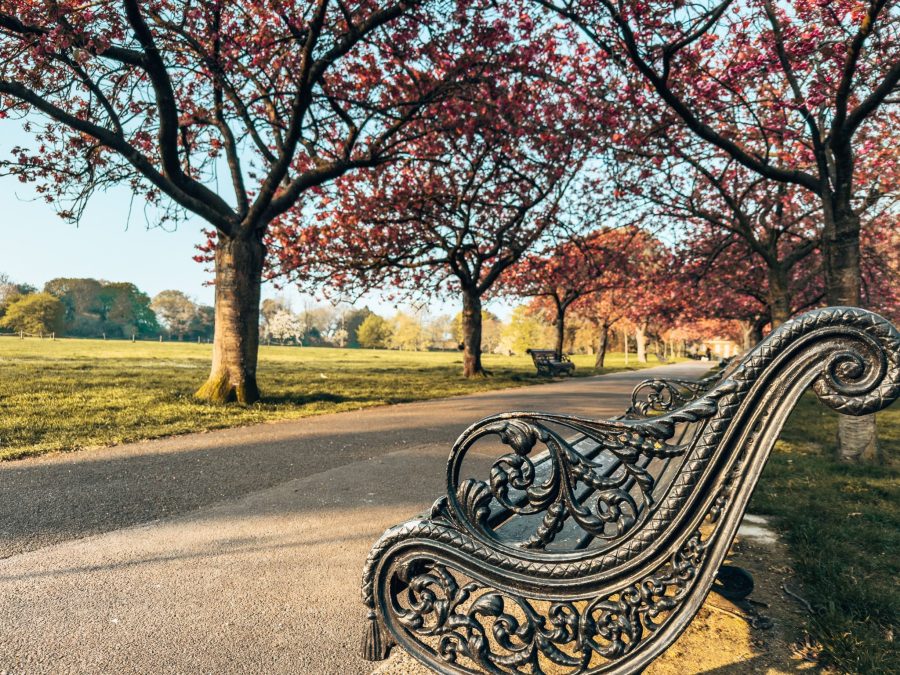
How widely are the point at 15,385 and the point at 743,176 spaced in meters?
17.4

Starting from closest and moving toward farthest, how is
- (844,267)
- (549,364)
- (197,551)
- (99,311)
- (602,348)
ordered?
(197,551) → (844,267) → (549,364) → (602,348) → (99,311)

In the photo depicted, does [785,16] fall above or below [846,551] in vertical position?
above

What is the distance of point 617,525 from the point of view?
1358 millimetres

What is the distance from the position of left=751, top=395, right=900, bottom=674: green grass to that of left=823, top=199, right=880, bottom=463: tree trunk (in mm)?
294

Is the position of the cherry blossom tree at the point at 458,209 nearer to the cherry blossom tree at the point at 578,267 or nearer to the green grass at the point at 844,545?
the cherry blossom tree at the point at 578,267

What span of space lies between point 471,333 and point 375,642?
16.1 metres

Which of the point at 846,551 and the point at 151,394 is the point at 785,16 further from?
the point at 151,394

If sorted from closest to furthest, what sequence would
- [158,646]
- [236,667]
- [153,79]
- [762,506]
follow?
1. [236,667]
2. [158,646]
3. [762,506]
4. [153,79]

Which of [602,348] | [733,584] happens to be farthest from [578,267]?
[733,584]

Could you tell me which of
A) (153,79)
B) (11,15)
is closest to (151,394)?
(153,79)

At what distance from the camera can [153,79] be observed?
275 inches

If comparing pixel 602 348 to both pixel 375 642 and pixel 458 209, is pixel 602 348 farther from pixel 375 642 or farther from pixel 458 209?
pixel 375 642

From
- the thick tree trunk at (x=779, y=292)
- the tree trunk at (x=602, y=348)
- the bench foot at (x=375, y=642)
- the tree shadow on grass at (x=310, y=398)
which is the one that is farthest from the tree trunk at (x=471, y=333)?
the tree trunk at (x=602, y=348)

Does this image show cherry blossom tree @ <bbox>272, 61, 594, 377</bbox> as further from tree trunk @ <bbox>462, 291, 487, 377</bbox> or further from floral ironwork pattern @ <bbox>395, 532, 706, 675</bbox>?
floral ironwork pattern @ <bbox>395, 532, 706, 675</bbox>
